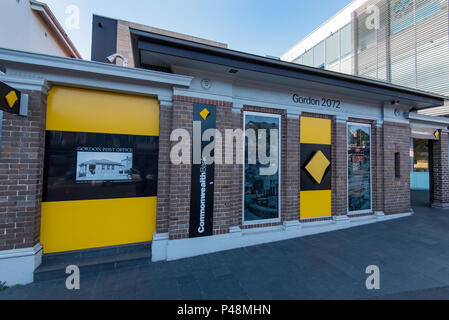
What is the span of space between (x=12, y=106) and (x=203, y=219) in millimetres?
3667

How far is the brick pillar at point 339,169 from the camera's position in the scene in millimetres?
5406

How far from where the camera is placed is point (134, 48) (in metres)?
3.83

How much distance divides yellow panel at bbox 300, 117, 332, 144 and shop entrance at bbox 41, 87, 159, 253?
382 cm

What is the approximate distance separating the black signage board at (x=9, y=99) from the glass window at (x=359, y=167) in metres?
7.61

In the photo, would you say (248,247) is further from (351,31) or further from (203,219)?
(351,31)

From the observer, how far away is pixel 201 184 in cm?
401

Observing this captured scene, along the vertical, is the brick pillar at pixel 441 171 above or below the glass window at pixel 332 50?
below

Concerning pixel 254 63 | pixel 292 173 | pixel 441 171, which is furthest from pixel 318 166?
pixel 441 171

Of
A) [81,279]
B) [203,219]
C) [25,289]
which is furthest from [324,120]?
[25,289]

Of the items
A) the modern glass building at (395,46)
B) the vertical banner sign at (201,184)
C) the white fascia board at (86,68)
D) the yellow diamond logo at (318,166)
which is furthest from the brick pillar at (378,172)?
the white fascia board at (86,68)

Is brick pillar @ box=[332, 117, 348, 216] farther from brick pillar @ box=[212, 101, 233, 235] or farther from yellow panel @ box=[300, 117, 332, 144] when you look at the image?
brick pillar @ box=[212, 101, 233, 235]

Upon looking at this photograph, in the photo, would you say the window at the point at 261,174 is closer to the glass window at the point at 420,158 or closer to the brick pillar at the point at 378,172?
the brick pillar at the point at 378,172

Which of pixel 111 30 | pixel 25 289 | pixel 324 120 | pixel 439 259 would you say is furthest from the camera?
pixel 111 30

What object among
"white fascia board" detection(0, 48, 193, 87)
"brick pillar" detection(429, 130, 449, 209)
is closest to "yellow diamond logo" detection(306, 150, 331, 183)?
"white fascia board" detection(0, 48, 193, 87)
